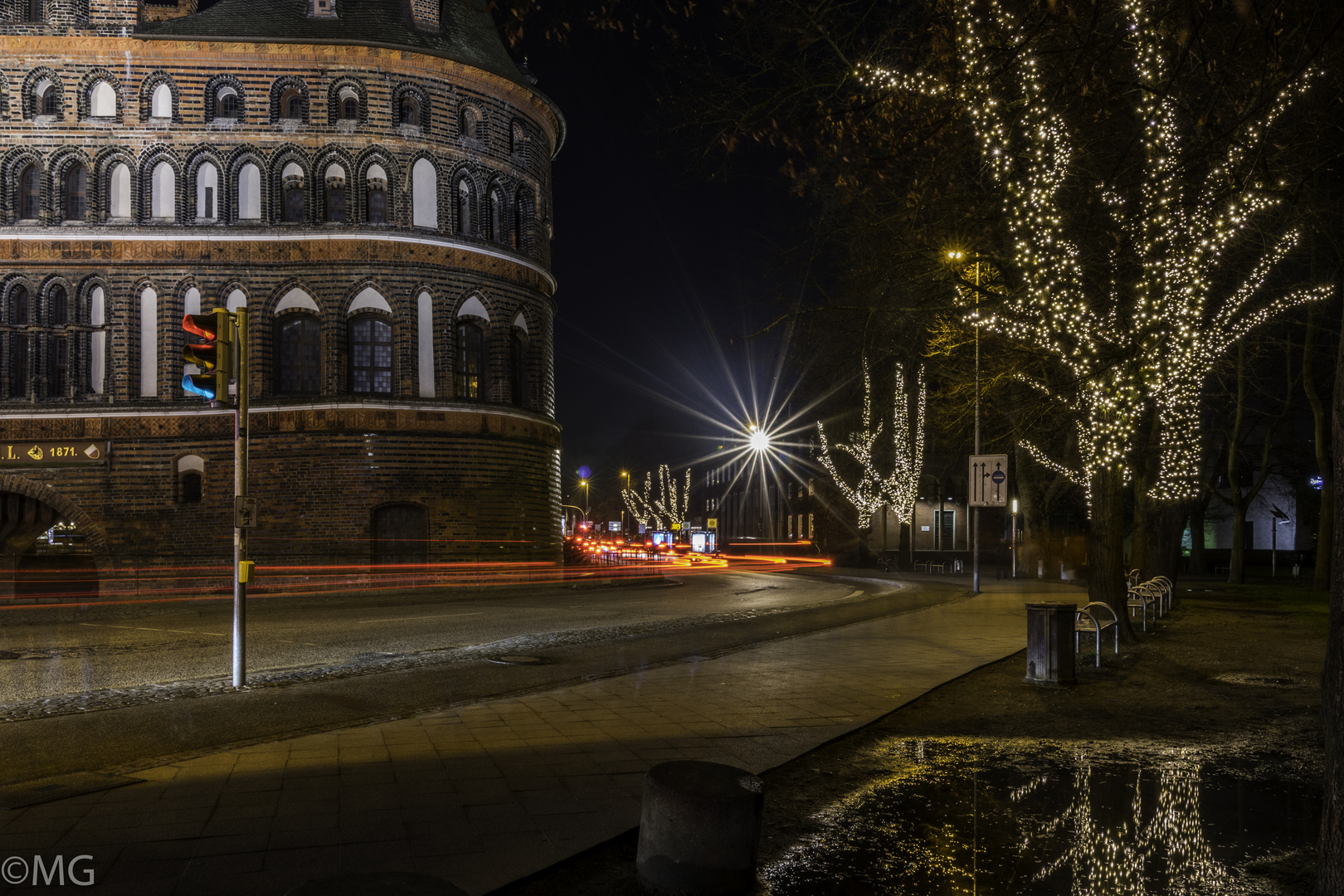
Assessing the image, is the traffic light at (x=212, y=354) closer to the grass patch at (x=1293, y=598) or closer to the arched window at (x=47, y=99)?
the grass patch at (x=1293, y=598)

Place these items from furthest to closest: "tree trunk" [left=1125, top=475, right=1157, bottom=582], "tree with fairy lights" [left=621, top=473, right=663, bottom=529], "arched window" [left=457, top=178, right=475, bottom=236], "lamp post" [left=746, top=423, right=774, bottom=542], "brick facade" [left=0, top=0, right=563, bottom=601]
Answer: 1. "tree with fairy lights" [left=621, top=473, right=663, bottom=529]
2. "lamp post" [left=746, top=423, right=774, bottom=542]
3. "arched window" [left=457, top=178, right=475, bottom=236]
4. "brick facade" [left=0, top=0, right=563, bottom=601]
5. "tree trunk" [left=1125, top=475, right=1157, bottom=582]

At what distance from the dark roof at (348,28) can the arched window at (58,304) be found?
736 cm

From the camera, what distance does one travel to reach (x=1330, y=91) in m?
11.0

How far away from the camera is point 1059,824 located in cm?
614

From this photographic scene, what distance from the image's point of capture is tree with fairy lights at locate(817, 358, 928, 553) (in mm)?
38875

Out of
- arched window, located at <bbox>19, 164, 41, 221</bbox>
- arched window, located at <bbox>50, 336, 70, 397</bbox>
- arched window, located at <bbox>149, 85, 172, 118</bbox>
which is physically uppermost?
arched window, located at <bbox>149, 85, 172, 118</bbox>

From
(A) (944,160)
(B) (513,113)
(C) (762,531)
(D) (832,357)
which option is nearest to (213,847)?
(A) (944,160)

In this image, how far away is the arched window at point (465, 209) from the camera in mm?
29078

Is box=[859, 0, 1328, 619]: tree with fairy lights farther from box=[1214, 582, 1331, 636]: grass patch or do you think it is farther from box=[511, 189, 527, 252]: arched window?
box=[511, 189, 527, 252]: arched window

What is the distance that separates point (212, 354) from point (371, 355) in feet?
58.6

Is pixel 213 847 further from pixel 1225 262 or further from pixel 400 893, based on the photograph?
pixel 1225 262

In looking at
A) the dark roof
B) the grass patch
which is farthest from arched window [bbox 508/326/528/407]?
the grass patch

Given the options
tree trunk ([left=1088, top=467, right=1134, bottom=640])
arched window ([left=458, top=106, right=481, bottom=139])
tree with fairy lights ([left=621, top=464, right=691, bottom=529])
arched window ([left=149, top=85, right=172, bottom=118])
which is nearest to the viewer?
tree trunk ([left=1088, top=467, right=1134, bottom=640])

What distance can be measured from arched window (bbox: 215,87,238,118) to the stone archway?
11415 millimetres
